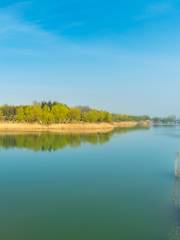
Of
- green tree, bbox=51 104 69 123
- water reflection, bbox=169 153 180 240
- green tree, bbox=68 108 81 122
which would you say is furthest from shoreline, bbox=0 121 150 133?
water reflection, bbox=169 153 180 240

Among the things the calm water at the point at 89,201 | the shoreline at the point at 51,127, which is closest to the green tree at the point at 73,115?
the shoreline at the point at 51,127

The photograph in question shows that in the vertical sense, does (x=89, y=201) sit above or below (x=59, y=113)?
below

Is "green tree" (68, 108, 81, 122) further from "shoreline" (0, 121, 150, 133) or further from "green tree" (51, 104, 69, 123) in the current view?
"shoreline" (0, 121, 150, 133)

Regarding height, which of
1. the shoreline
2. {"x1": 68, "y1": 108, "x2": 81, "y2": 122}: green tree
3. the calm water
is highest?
{"x1": 68, "y1": 108, "x2": 81, "y2": 122}: green tree

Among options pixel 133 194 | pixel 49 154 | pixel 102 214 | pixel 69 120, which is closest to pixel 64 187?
pixel 133 194

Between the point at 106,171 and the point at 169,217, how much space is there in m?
10.9

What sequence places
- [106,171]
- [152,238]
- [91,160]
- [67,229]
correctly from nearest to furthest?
[152,238] < [67,229] < [106,171] < [91,160]

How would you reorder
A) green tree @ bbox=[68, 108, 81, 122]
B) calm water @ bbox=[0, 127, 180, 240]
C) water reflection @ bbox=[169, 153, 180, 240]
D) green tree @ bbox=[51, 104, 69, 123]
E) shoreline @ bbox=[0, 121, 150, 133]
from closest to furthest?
water reflection @ bbox=[169, 153, 180, 240]
calm water @ bbox=[0, 127, 180, 240]
shoreline @ bbox=[0, 121, 150, 133]
green tree @ bbox=[51, 104, 69, 123]
green tree @ bbox=[68, 108, 81, 122]

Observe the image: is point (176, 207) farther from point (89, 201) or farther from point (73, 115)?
point (73, 115)

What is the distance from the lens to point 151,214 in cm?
1334

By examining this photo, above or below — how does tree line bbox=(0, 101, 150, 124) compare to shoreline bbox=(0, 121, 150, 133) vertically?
above

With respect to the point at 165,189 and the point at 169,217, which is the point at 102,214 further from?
the point at 165,189

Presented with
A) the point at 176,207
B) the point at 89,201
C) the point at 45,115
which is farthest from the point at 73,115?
the point at 176,207

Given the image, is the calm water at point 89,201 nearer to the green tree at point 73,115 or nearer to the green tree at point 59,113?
the green tree at point 59,113
